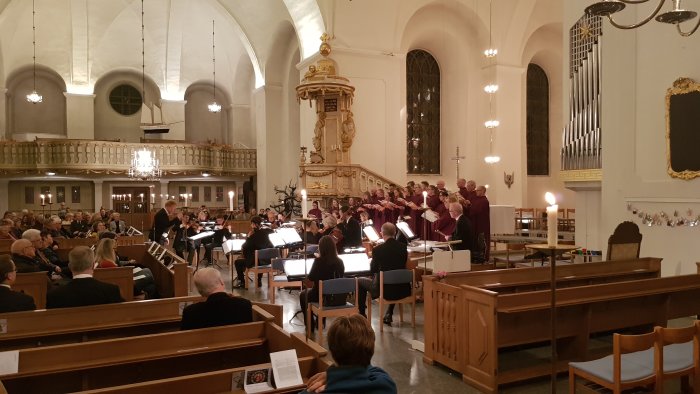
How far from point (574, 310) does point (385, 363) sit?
2083 millimetres

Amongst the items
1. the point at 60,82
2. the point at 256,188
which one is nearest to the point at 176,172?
the point at 256,188

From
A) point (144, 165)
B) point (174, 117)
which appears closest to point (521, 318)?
point (144, 165)

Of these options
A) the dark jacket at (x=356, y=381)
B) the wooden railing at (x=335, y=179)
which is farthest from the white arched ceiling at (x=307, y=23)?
the dark jacket at (x=356, y=381)

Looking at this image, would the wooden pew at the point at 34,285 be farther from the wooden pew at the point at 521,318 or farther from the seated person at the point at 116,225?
the seated person at the point at 116,225

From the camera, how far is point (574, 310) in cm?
534

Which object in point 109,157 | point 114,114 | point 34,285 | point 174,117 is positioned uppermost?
point 114,114

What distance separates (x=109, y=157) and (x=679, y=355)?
21376 mm

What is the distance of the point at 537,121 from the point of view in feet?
68.8

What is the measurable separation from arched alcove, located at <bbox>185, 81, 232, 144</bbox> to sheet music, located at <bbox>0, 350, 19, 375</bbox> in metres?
24.1

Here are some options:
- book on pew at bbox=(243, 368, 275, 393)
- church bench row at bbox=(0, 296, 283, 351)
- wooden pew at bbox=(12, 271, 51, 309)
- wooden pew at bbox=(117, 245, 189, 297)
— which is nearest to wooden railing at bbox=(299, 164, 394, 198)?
wooden pew at bbox=(117, 245, 189, 297)

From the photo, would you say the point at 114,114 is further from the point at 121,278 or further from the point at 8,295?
the point at 8,295

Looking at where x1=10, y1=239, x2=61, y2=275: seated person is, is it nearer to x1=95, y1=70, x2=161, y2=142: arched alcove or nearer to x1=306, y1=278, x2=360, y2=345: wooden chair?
x1=306, y1=278, x2=360, y2=345: wooden chair

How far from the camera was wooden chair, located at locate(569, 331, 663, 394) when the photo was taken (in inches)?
145

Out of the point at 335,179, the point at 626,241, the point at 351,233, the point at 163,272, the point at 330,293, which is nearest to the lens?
the point at 330,293
